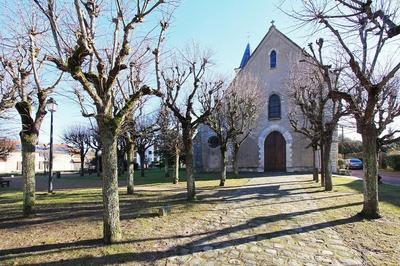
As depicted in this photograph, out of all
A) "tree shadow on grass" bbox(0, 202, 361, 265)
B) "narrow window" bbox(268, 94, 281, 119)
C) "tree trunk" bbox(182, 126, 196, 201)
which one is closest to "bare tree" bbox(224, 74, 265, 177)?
"narrow window" bbox(268, 94, 281, 119)

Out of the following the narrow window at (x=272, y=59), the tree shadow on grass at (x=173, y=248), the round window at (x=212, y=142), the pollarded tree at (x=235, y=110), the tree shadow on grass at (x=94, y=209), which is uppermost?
the narrow window at (x=272, y=59)

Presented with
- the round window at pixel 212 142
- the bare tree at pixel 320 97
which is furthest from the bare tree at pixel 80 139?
the bare tree at pixel 320 97

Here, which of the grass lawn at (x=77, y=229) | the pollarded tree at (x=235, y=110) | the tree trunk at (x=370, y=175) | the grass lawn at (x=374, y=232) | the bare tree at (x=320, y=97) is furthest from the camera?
the pollarded tree at (x=235, y=110)

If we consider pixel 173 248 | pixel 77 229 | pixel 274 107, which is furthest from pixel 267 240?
pixel 274 107

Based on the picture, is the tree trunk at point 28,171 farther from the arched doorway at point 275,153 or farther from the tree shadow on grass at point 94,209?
the arched doorway at point 275,153

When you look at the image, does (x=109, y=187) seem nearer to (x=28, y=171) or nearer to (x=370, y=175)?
(x=28, y=171)

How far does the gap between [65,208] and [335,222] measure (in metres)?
8.14

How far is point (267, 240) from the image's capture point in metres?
6.58

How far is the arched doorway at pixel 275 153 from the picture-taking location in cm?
2902

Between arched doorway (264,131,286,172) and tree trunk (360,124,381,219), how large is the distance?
810 inches

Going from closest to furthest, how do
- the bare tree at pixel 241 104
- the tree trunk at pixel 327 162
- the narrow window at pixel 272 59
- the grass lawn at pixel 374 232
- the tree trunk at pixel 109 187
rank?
the grass lawn at pixel 374 232 → the tree trunk at pixel 109 187 → the tree trunk at pixel 327 162 → the bare tree at pixel 241 104 → the narrow window at pixel 272 59

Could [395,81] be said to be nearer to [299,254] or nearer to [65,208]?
[299,254]

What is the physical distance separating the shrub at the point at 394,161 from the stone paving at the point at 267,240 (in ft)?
81.6

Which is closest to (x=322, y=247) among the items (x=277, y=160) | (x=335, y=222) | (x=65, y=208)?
(x=335, y=222)
